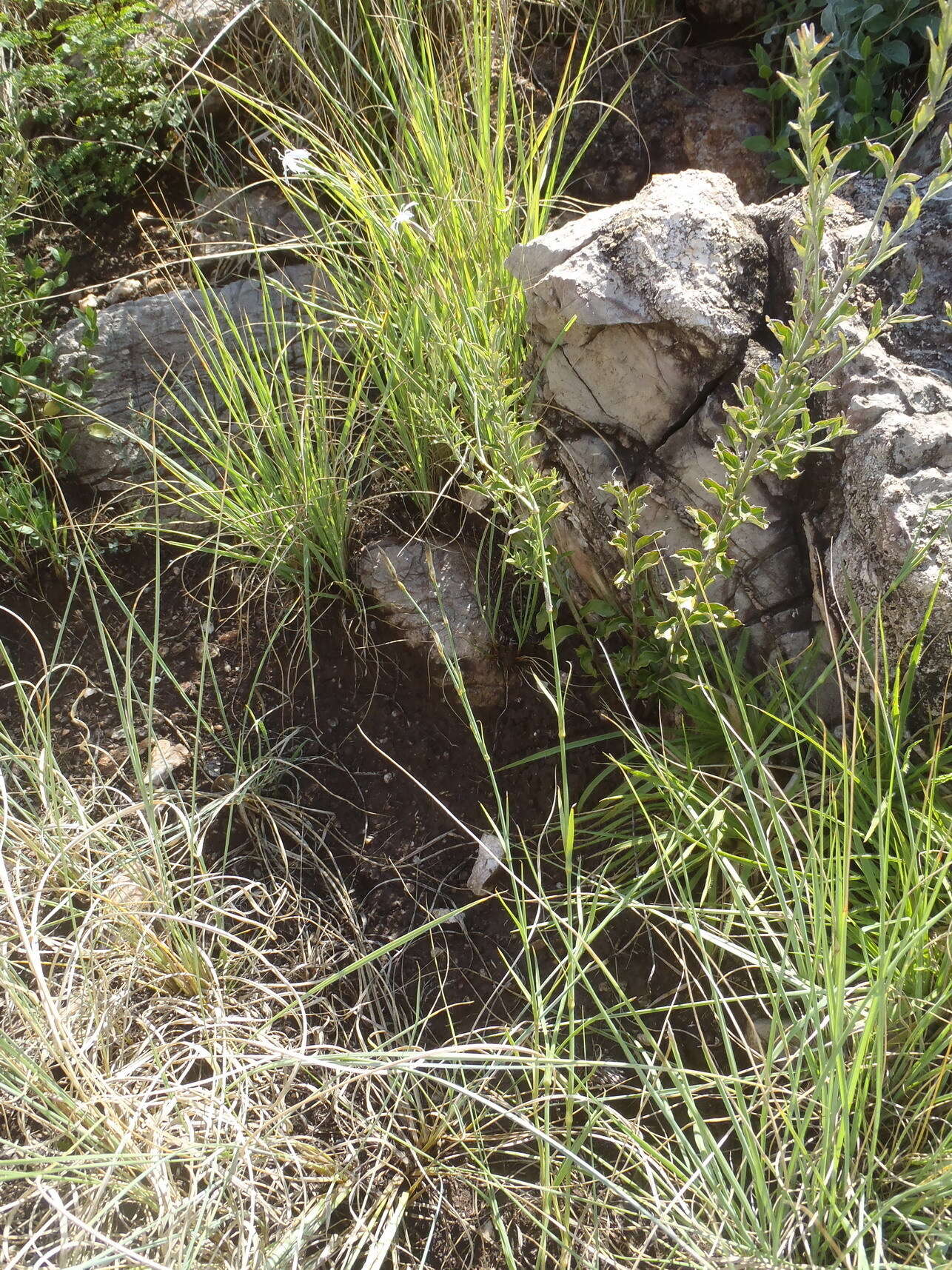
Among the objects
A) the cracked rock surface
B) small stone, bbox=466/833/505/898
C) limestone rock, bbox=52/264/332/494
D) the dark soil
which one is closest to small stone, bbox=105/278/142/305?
limestone rock, bbox=52/264/332/494

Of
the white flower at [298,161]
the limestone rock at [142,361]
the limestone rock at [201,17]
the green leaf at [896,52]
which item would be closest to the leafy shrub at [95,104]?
the limestone rock at [201,17]

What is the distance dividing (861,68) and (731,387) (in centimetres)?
115

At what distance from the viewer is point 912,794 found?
1.55m

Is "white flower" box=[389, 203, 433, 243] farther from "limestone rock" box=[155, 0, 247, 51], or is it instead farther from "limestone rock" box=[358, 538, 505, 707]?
"limestone rock" box=[155, 0, 247, 51]

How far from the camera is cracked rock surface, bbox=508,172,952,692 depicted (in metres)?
1.56

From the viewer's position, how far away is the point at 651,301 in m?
1.68

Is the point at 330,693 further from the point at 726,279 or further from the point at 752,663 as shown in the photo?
the point at 726,279

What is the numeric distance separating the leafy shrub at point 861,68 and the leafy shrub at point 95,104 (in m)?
1.61

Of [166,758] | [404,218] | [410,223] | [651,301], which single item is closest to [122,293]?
[410,223]

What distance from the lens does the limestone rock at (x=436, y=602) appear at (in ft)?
6.46

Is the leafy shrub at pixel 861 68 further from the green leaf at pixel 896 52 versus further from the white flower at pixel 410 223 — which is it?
the white flower at pixel 410 223

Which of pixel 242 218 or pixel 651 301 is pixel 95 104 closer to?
→ pixel 242 218

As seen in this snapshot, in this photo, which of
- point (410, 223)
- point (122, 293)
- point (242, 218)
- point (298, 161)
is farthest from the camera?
point (242, 218)

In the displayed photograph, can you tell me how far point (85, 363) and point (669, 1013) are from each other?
2035 mm
